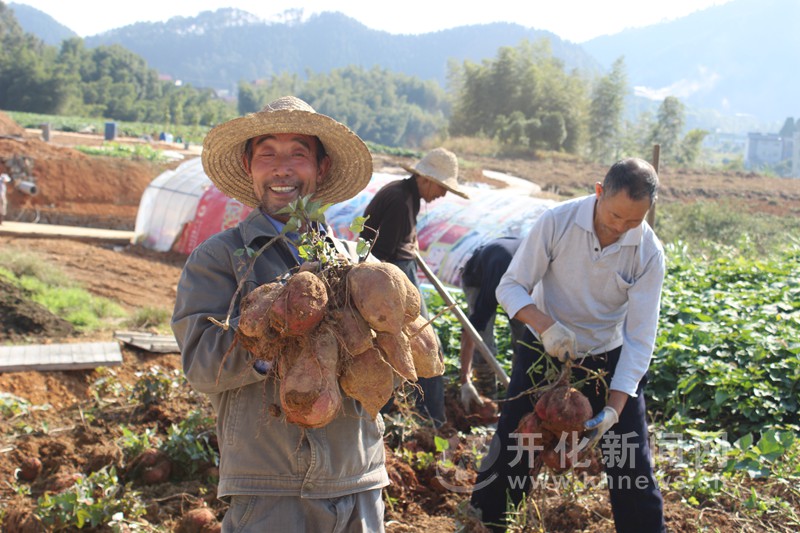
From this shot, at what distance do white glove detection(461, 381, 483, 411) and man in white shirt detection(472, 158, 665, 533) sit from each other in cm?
188

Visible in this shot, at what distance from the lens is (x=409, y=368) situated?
71.1 inches

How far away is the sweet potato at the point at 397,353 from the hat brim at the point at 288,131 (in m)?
0.46

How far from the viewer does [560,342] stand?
9.05 feet

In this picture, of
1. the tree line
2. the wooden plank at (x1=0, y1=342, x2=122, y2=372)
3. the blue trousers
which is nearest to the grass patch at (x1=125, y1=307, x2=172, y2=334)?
the wooden plank at (x1=0, y1=342, x2=122, y2=372)

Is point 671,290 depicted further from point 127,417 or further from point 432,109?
point 432,109

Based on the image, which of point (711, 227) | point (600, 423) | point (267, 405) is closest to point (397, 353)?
point (267, 405)

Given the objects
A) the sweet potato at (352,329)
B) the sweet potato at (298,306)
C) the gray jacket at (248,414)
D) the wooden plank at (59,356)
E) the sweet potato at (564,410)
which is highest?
the sweet potato at (298,306)

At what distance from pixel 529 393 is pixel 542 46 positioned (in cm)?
5886

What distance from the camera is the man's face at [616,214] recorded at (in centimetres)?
266

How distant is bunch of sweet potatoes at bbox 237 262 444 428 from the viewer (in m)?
1.69

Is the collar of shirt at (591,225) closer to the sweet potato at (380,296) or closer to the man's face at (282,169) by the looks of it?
the man's face at (282,169)

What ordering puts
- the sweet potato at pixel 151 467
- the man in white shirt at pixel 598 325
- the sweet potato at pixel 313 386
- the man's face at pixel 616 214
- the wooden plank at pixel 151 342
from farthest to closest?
the wooden plank at pixel 151 342 < the sweet potato at pixel 151 467 < the man in white shirt at pixel 598 325 < the man's face at pixel 616 214 < the sweet potato at pixel 313 386

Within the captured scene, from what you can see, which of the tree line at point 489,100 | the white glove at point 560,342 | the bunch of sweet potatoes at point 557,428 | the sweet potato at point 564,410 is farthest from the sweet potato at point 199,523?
the tree line at point 489,100

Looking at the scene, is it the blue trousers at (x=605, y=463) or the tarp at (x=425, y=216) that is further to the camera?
the tarp at (x=425, y=216)
